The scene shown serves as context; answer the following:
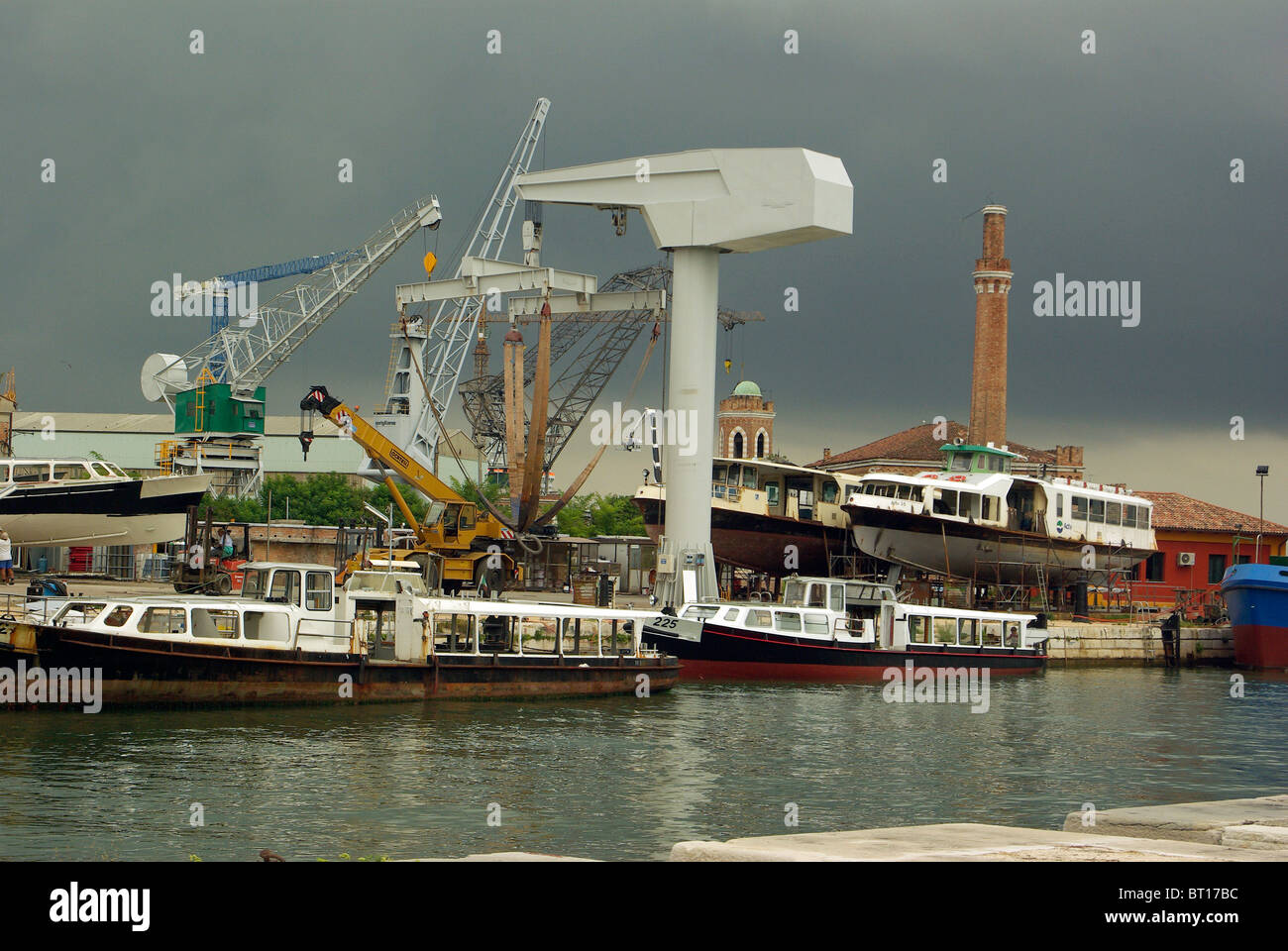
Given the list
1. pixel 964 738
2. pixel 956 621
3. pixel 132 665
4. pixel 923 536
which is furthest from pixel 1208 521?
pixel 132 665

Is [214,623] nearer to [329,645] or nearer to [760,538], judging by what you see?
[329,645]

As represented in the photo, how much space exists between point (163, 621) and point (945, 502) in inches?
1517

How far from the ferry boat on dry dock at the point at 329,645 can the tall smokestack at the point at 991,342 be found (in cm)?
5942

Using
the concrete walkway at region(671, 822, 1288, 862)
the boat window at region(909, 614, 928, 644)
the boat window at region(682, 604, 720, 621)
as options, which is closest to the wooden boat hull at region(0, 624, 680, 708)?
the boat window at region(682, 604, 720, 621)

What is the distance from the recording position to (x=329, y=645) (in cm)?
3588

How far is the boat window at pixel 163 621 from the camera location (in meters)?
33.3

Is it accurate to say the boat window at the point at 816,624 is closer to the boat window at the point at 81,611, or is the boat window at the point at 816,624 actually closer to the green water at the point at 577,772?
the green water at the point at 577,772

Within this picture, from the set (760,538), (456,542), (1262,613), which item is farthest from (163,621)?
(1262,613)

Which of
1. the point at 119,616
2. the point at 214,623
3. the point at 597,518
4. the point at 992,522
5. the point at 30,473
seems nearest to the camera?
the point at 119,616

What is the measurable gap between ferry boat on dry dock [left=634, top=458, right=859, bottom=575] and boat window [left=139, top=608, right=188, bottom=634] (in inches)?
1111

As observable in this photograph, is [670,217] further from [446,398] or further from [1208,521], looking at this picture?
[446,398]

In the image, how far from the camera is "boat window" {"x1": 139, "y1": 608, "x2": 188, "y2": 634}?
33281 millimetres

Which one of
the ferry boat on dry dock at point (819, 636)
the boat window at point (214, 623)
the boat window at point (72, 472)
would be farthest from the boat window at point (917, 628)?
the boat window at point (72, 472)
